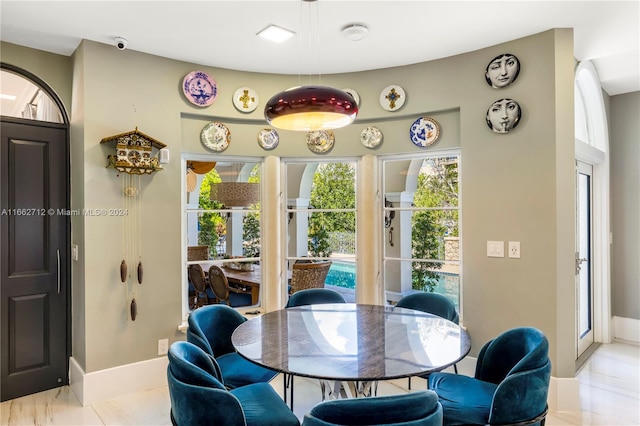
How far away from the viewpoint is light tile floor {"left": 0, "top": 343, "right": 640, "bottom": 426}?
2.75m

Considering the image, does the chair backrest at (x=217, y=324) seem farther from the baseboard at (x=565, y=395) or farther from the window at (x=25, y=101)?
the baseboard at (x=565, y=395)

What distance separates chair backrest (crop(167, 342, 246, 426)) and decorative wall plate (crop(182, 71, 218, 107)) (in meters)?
2.33

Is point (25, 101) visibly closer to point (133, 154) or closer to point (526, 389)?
point (133, 154)

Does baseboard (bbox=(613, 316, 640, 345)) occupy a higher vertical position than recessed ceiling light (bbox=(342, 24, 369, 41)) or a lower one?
lower

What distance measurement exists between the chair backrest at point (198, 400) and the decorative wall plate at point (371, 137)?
254 cm

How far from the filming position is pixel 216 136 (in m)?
3.57

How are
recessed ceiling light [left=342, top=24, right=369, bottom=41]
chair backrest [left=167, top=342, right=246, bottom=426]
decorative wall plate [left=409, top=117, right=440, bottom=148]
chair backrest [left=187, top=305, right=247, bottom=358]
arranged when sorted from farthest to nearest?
decorative wall plate [left=409, top=117, right=440, bottom=148] < recessed ceiling light [left=342, top=24, right=369, bottom=41] < chair backrest [left=187, top=305, right=247, bottom=358] < chair backrest [left=167, top=342, right=246, bottom=426]

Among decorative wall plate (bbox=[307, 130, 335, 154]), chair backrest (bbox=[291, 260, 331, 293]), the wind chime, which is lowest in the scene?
chair backrest (bbox=[291, 260, 331, 293])

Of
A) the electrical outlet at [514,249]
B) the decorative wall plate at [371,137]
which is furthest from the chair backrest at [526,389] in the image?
the decorative wall plate at [371,137]

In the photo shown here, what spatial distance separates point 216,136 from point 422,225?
1974 millimetres

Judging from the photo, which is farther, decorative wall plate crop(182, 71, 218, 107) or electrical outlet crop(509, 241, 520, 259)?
decorative wall plate crop(182, 71, 218, 107)

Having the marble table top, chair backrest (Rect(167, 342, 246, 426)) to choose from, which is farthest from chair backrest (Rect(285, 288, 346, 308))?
chair backrest (Rect(167, 342, 246, 426))

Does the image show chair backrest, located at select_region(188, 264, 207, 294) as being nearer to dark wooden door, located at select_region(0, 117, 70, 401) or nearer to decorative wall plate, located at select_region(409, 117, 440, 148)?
dark wooden door, located at select_region(0, 117, 70, 401)

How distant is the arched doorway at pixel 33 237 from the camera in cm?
303
